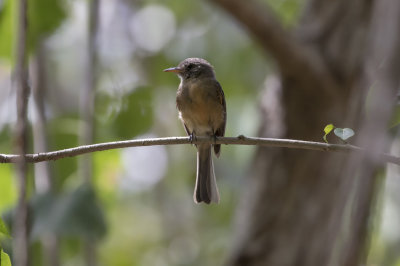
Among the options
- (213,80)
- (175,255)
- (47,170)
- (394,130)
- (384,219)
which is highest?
(213,80)

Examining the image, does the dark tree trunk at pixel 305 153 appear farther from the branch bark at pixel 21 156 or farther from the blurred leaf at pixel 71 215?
the branch bark at pixel 21 156

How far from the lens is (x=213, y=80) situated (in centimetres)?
432

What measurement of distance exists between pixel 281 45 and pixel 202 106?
2.60 feet

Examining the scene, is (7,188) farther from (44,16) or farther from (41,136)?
(44,16)

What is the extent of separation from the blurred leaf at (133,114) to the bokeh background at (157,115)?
26 centimetres

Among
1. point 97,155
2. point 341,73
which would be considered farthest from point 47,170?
point 341,73

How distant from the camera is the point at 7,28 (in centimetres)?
443

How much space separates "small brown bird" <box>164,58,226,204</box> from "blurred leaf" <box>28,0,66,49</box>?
1096mm

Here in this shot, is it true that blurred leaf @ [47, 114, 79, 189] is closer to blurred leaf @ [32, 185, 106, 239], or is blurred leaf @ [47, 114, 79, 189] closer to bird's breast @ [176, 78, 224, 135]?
blurred leaf @ [32, 185, 106, 239]

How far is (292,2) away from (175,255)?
11.7 ft

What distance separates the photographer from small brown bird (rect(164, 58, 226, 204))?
13.7 feet

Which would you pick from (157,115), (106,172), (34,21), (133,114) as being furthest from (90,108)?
(157,115)

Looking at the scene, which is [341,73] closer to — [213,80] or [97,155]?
[213,80]

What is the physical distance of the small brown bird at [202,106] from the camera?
418 cm
